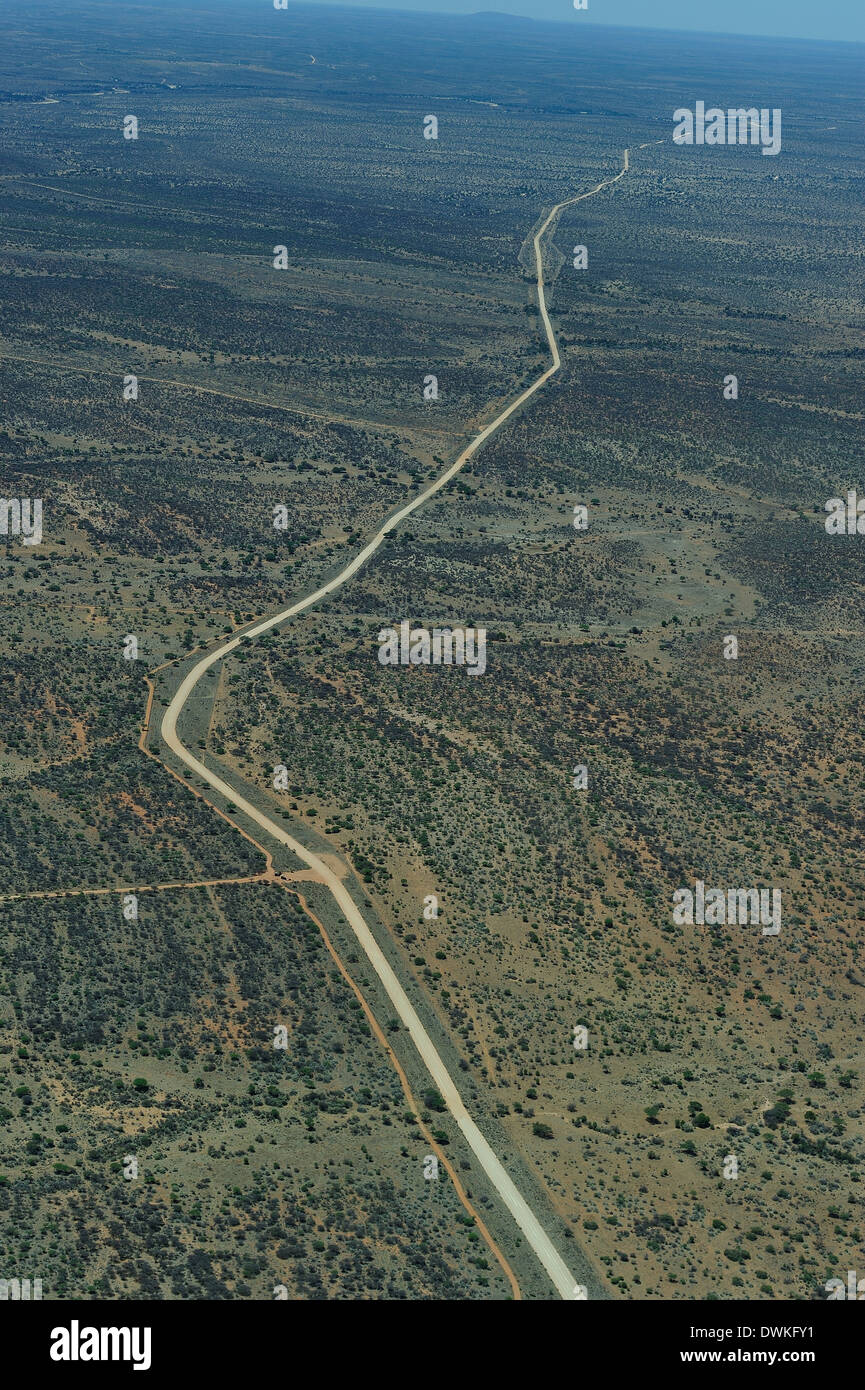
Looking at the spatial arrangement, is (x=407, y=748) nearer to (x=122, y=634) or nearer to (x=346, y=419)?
(x=122, y=634)

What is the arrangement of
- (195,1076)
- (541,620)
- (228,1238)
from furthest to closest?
(541,620) < (195,1076) < (228,1238)

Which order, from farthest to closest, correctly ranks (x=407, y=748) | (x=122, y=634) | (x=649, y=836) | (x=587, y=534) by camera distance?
(x=587, y=534) < (x=122, y=634) < (x=407, y=748) < (x=649, y=836)

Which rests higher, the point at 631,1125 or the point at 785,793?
the point at 785,793

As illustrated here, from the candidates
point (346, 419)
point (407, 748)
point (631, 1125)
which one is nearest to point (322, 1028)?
point (631, 1125)

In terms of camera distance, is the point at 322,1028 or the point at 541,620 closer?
the point at 322,1028

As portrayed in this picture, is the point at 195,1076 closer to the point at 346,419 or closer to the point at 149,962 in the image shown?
the point at 149,962

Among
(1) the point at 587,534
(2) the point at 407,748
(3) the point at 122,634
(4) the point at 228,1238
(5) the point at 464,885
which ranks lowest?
(4) the point at 228,1238

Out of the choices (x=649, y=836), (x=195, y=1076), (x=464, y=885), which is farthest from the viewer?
(x=649, y=836)

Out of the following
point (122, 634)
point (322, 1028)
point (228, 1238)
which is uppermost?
point (122, 634)

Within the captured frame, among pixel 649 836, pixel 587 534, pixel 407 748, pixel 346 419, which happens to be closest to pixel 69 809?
pixel 407 748
